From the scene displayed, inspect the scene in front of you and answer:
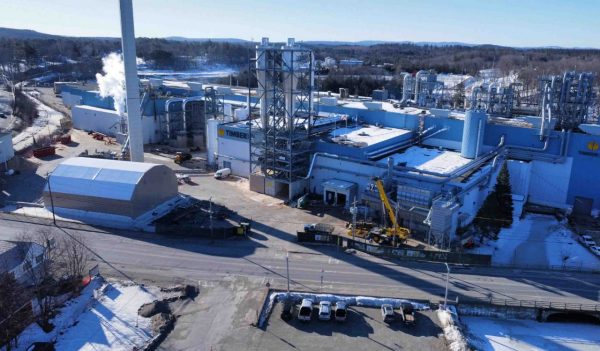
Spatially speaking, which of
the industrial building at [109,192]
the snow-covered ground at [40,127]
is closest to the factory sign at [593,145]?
the industrial building at [109,192]

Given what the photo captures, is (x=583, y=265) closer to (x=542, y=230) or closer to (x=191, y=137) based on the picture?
(x=542, y=230)

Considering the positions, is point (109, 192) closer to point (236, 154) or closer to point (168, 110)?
point (236, 154)

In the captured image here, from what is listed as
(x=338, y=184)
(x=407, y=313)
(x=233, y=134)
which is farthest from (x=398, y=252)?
(x=233, y=134)

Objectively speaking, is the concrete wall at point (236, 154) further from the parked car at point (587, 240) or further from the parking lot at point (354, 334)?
the parked car at point (587, 240)

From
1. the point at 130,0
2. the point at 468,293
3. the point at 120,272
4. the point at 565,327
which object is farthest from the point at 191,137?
the point at 565,327

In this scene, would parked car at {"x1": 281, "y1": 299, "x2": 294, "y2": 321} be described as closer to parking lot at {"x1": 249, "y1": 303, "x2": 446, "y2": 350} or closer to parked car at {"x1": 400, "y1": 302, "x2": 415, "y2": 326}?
parking lot at {"x1": 249, "y1": 303, "x2": 446, "y2": 350}
